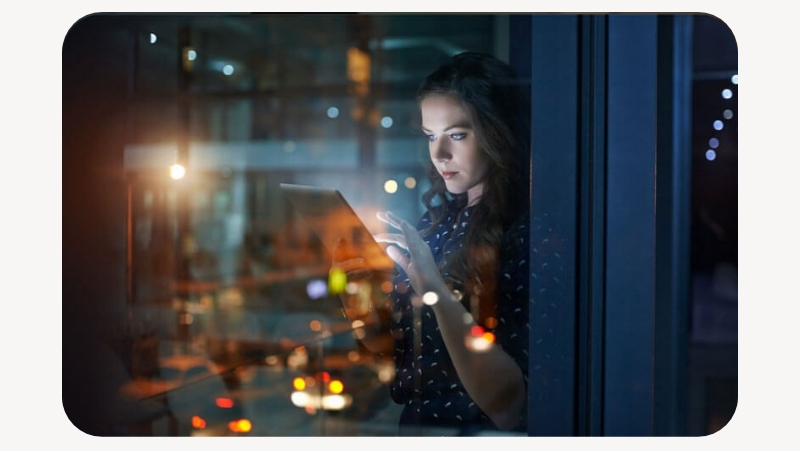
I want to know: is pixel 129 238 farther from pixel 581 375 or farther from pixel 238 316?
pixel 581 375

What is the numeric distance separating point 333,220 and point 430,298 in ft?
1.13

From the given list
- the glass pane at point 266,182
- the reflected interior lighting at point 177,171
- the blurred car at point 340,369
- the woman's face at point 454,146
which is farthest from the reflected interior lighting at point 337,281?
the reflected interior lighting at point 177,171

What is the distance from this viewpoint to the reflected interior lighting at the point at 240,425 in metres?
2.05

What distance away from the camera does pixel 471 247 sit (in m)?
1.98

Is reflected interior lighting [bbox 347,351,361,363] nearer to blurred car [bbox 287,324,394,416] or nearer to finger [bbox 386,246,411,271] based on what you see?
blurred car [bbox 287,324,394,416]

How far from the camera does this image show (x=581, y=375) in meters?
2.00

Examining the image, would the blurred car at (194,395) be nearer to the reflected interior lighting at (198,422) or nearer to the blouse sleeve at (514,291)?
the reflected interior lighting at (198,422)

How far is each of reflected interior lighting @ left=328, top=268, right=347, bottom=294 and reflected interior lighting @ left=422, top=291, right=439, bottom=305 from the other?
22 cm

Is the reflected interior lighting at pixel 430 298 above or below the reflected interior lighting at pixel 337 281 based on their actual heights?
below

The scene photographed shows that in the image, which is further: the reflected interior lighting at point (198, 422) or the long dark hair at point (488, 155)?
the reflected interior lighting at point (198, 422)

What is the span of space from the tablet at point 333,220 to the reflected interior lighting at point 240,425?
1.80 feet

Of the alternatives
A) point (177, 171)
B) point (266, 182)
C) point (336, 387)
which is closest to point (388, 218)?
point (266, 182)

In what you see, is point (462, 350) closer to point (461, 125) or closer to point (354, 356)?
point (354, 356)

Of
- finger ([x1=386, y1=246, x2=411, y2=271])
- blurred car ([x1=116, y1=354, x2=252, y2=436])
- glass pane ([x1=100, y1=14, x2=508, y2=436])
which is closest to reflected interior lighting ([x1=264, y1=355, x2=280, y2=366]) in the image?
glass pane ([x1=100, y1=14, x2=508, y2=436])
